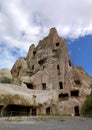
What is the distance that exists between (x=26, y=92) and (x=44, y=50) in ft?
79.3

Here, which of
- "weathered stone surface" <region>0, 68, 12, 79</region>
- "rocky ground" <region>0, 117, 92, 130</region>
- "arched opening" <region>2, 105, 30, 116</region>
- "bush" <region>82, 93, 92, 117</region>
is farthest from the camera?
"weathered stone surface" <region>0, 68, 12, 79</region>

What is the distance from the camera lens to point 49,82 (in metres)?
59.0

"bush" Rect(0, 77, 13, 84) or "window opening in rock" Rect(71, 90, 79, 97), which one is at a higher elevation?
"bush" Rect(0, 77, 13, 84)

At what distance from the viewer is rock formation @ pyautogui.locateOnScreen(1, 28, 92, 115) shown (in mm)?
47456

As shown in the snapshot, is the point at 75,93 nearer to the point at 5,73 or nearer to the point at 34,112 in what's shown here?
the point at 34,112

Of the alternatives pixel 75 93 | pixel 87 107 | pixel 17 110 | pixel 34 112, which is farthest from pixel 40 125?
pixel 75 93

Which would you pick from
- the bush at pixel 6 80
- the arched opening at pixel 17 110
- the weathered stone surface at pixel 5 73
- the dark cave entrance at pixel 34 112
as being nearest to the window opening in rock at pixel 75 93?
the dark cave entrance at pixel 34 112

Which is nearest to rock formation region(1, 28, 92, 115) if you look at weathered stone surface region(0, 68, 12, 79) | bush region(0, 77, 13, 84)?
bush region(0, 77, 13, 84)

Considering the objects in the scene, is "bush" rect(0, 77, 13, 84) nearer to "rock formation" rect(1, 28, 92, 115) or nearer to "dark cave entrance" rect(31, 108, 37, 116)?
"rock formation" rect(1, 28, 92, 115)

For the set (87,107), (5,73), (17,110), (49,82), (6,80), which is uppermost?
(5,73)

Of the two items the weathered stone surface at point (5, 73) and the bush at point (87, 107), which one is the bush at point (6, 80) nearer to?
the weathered stone surface at point (5, 73)

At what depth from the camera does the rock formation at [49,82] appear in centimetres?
4746

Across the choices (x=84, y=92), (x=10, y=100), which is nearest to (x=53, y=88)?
(x=84, y=92)

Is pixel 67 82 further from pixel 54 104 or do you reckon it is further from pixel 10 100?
pixel 10 100
